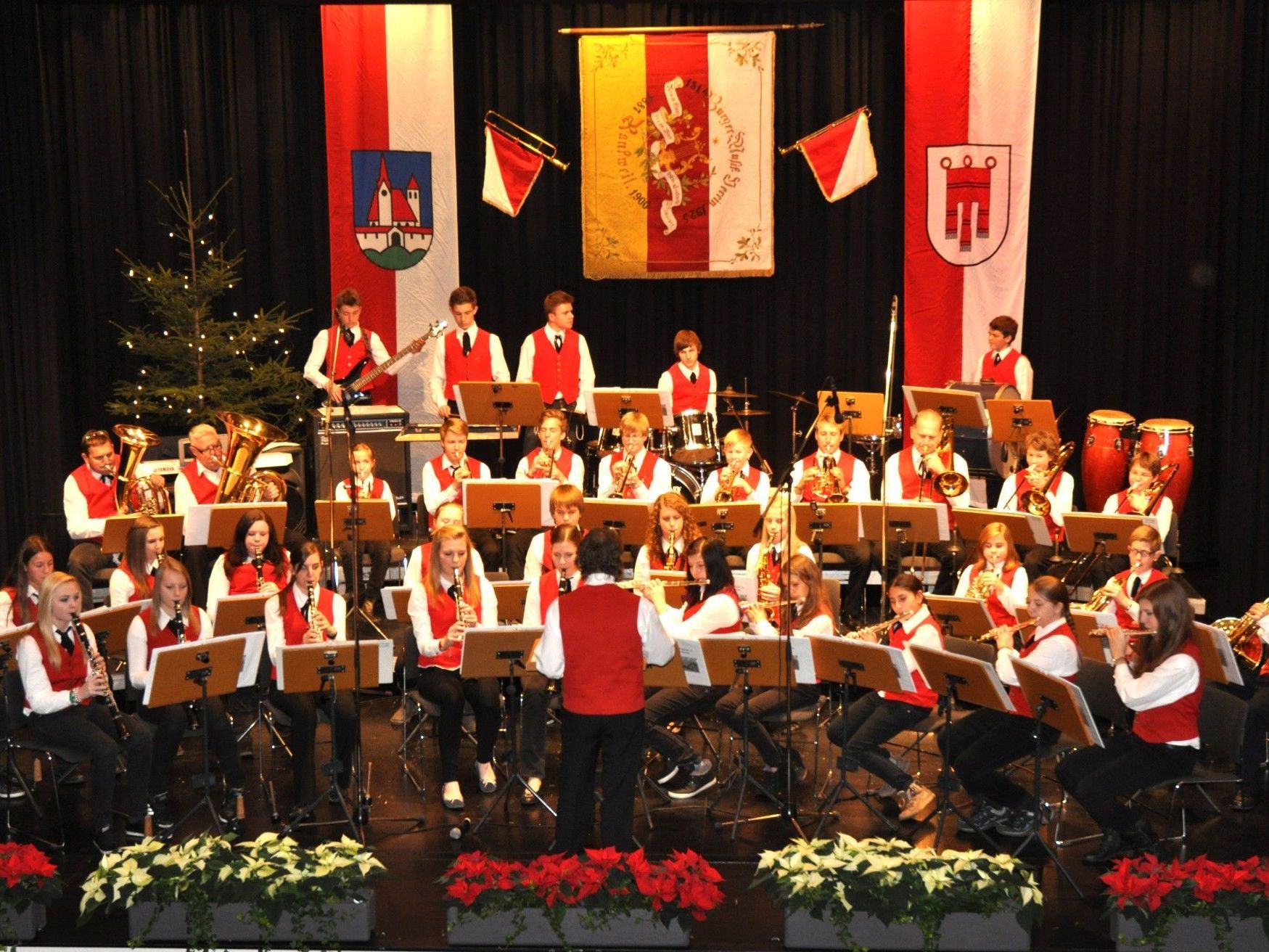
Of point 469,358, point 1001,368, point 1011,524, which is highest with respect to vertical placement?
point 469,358

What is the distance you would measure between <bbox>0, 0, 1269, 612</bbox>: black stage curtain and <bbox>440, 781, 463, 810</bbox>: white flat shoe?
5827 millimetres

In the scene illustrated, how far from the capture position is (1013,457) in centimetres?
1048

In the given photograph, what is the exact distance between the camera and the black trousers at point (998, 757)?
7.36 m

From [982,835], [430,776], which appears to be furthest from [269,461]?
[982,835]

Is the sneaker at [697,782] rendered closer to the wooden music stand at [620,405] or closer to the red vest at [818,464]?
the red vest at [818,464]

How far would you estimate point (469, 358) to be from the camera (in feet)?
38.4

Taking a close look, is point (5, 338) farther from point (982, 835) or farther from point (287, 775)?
point (982, 835)

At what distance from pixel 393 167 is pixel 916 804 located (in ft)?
23.9

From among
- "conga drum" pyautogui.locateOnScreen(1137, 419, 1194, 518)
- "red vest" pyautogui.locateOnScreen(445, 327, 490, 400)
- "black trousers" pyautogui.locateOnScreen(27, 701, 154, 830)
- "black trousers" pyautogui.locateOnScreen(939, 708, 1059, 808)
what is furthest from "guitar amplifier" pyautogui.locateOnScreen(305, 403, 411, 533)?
"conga drum" pyautogui.locateOnScreen(1137, 419, 1194, 518)

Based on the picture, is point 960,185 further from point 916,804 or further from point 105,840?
point 105,840

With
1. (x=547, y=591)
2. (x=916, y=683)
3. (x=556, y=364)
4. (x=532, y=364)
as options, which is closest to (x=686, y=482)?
(x=556, y=364)

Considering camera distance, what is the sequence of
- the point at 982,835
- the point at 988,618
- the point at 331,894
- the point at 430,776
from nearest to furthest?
the point at 331,894 → the point at 982,835 → the point at 988,618 → the point at 430,776

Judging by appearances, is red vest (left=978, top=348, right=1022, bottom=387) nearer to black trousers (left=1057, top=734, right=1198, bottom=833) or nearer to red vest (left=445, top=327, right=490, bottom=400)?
red vest (left=445, top=327, right=490, bottom=400)

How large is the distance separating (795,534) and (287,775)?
Result: 3.26 m
